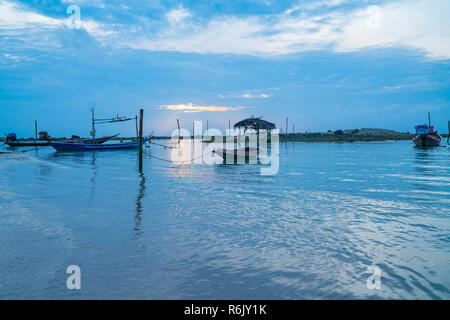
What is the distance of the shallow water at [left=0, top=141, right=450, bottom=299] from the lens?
473 cm

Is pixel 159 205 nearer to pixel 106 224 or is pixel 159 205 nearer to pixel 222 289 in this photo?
pixel 106 224

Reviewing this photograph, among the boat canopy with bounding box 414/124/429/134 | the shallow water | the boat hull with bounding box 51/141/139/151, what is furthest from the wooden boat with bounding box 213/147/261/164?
the boat canopy with bounding box 414/124/429/134

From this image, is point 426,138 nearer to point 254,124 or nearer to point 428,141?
point 428,141

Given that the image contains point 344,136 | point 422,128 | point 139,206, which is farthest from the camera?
point 344,136

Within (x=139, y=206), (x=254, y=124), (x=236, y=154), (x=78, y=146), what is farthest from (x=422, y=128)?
(x=78, y=146)

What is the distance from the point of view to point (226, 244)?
22.0ft

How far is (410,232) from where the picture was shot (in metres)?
7.51

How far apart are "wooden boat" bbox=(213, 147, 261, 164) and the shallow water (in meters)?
16.2

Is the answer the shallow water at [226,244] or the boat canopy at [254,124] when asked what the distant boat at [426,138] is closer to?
the boat canopy at [254,124]

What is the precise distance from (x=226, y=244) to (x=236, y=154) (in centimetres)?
2296

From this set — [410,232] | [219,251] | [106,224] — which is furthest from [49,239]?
[410,232]

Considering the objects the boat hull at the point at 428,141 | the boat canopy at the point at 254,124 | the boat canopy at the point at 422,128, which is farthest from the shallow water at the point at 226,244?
the boat canopy at the point at 254,124

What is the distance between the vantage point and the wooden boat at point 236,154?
29188mm
